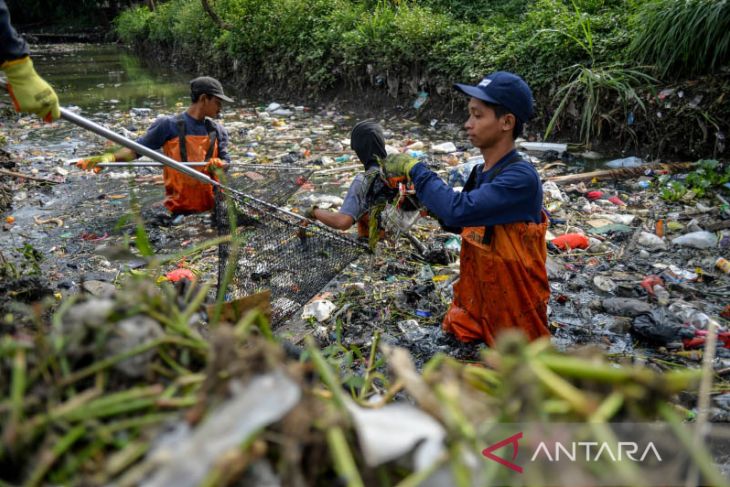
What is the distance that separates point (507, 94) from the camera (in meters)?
2.64

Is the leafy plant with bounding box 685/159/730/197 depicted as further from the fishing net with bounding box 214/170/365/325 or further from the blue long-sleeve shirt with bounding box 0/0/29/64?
the blue long-sleeve shirt with bounding box 0/0/29/64

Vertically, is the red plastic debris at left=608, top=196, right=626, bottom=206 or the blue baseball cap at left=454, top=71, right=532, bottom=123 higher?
A: the blue baseball cap at left=454, top=71, right=532, bottom=123

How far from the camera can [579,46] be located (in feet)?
22.0

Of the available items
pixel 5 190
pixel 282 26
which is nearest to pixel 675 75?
pixel 5 190

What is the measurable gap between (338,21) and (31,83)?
8.36m

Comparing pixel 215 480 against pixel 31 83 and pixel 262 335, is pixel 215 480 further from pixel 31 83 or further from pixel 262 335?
pixel 31 83

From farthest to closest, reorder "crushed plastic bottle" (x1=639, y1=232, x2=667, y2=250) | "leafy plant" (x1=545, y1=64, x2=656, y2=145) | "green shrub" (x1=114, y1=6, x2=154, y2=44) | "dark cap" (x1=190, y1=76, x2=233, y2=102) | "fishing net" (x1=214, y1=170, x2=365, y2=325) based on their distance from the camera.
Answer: "green shrub" (x1=114, y1=6, x2=154, y2=44) < "leafy plant" (x1=545, y1=64, x2=656, y2=145) < "dark cap" (x1=190, y1=76, x2=233, y2=102) < "crushed plastic bottle" (x1=639, y1=232, x2=667, y2=250) < "fishing net" (x1=214, y1=170, x2=365, y2=325)

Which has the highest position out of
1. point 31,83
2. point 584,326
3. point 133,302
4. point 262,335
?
point 31,83

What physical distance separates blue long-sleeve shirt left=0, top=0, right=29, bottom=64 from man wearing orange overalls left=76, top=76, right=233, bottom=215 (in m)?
2.10

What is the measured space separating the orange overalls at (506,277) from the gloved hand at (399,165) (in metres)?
0.45

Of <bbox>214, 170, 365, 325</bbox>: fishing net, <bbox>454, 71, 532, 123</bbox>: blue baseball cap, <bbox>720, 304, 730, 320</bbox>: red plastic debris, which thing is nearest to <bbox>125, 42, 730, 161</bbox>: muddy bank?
<bbox>720, 304, 730, 320</bbox>: red plastic debris

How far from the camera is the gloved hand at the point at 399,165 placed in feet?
9.73

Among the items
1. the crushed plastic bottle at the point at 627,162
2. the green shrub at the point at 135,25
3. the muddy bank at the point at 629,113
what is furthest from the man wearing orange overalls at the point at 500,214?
the green shrub at the point at 135,25

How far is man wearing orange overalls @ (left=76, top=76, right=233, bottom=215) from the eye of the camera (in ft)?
16.4
